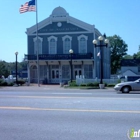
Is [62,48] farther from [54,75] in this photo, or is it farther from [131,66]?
[131,66]

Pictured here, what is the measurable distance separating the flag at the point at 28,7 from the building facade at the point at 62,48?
782 centimetres

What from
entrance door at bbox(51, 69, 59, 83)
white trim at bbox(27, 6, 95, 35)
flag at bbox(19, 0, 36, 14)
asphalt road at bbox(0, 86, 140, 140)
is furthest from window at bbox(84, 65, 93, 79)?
asphalt road at bbox(0, 86, 140, 140)

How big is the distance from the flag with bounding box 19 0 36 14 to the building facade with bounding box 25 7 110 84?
782 cm

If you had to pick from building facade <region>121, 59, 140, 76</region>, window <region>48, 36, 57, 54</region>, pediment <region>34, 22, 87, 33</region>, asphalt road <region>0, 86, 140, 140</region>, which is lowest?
asphalt road <region>0, 86, 140, 140</region>

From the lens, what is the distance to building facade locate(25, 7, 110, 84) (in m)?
40.4

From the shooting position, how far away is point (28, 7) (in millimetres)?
32625

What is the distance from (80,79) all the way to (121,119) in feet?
77.4

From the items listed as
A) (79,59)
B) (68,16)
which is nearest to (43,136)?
(79,59)

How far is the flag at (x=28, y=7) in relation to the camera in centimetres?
3216

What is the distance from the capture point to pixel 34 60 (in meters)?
41.5

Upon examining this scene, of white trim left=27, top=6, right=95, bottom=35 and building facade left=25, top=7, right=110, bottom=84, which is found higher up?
white trim left=27, top=6, right=95, bottom=35

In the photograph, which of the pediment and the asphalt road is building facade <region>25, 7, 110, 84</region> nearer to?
the pediment

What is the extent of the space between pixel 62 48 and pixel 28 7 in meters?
10.8

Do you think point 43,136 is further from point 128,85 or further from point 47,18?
point 47,18
